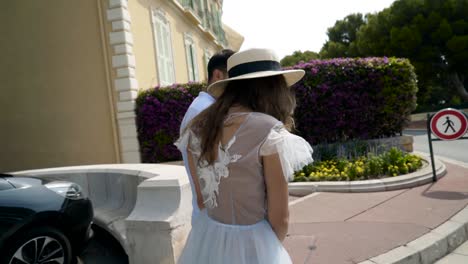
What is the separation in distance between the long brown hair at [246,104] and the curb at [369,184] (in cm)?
461

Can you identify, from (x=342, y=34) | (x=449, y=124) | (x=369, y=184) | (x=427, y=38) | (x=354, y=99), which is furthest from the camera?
(x=342, y=34)

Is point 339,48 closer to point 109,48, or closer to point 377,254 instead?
point 109,48

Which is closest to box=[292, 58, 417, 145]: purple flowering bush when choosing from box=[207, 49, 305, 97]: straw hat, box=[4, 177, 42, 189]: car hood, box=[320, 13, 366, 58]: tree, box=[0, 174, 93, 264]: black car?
box=[0, 174, 93, 264]: black car

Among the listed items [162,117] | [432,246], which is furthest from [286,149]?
[162,117]

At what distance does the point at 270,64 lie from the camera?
5.19ft

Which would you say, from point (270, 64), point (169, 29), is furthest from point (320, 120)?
point (270, 64)

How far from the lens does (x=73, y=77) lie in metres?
9.91

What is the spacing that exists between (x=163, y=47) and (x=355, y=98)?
6.49m

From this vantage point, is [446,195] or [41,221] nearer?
[41,221]

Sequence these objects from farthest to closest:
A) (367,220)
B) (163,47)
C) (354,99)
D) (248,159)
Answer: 1. (163,47)
2. (354,99)
3. (367,220)
4. (248,159)

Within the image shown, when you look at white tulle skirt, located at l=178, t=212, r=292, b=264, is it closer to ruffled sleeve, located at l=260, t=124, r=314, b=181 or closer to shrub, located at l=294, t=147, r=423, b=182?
ruffled sleeve, located at l=260, t=124, r=314, b=181

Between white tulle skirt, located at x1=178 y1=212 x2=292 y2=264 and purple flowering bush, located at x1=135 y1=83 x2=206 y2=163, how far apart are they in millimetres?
7711

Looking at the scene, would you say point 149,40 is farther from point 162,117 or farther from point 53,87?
point 53,87

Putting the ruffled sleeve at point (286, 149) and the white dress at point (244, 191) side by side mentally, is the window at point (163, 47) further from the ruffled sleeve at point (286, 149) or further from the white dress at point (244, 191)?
the ruffled sleeve at point (286, 149)
